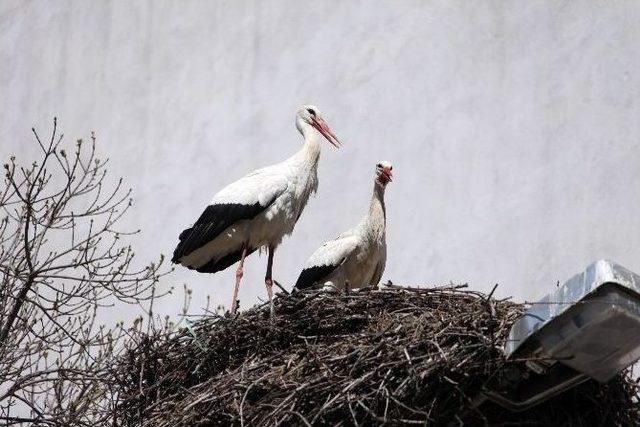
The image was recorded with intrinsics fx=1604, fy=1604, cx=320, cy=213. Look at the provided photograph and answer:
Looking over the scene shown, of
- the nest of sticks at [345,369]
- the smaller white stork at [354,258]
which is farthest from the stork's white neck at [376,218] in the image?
the nest of sticks at [345,369]

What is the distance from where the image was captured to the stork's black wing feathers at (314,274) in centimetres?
746

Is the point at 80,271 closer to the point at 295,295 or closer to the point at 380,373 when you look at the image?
the point at 295,295

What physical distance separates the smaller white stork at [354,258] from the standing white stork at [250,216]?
0.20 meters

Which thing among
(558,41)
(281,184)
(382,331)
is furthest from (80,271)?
(382,331)

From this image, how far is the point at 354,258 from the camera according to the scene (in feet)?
24.7

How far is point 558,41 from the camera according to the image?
801 centimetres

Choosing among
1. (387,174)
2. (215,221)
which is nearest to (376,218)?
(387,174)

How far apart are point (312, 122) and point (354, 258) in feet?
2.72

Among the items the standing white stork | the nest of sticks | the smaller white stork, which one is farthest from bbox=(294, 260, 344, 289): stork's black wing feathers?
the nest of sticks

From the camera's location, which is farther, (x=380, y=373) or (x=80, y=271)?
(x=80, y=271)

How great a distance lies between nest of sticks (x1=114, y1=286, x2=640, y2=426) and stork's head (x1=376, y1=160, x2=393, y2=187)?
1443 millimetres

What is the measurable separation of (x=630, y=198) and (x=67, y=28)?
16.6 feet

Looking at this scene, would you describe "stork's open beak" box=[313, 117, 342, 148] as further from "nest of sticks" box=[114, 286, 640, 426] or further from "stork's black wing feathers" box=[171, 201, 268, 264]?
"nest of sticks" box=[114, 286, 640, 426]

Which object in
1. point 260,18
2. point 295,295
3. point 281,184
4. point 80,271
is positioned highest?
point 260,18
